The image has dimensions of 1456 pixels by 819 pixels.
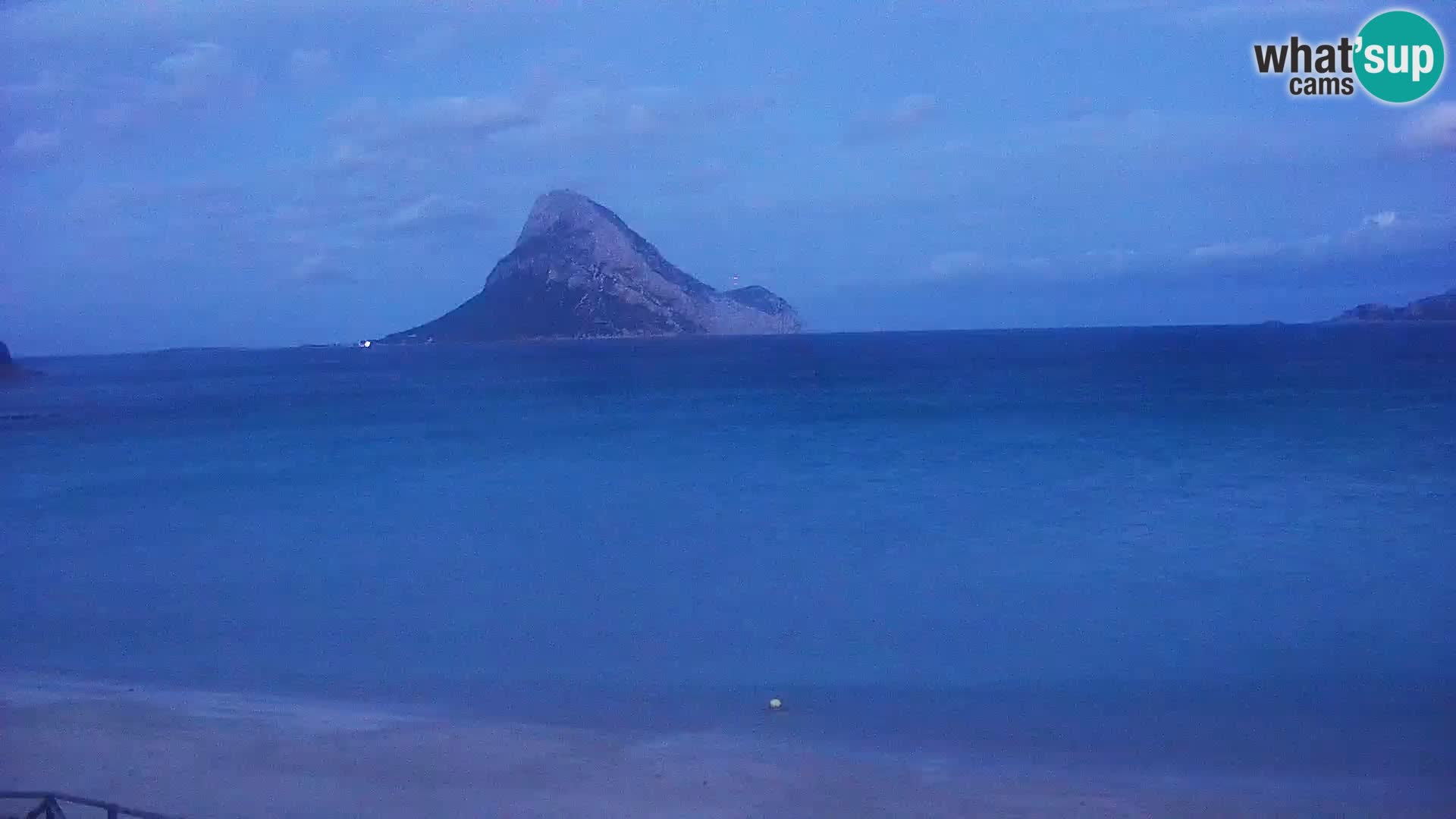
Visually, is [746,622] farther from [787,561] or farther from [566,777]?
[566,777]

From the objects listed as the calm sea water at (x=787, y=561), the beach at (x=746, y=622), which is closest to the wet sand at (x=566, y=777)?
the beach at (x=746, y=622)

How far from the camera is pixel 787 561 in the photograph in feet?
59.0

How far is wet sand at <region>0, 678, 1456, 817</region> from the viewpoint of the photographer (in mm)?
7957

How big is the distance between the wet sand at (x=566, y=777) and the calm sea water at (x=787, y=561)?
1.07 m

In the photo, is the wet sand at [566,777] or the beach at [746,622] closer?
the wet sand at [566,777]

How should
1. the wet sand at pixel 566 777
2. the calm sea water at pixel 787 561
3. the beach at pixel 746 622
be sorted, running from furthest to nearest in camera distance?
the calm sea water at pixel 787 561 < the beach at pixel 746 622 < the wet sand at pixel 566 777

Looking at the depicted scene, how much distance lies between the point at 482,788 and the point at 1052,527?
13.7 meters

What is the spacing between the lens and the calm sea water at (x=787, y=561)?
39.0 ft

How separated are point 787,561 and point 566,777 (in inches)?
376

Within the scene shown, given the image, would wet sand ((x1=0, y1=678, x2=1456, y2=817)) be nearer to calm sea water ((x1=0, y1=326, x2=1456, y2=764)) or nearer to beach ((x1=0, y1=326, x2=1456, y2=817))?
beach ((x1=0, y1=326, x2=1456, y2=817))

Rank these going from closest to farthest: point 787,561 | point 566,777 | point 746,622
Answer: point 566,777, point 746,622, point 787,561

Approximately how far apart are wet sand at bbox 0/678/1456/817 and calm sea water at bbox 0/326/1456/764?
3.52 feet

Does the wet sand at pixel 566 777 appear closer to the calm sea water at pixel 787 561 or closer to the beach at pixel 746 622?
the beach at pixel 746 622

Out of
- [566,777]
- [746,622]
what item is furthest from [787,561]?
[566,777]
